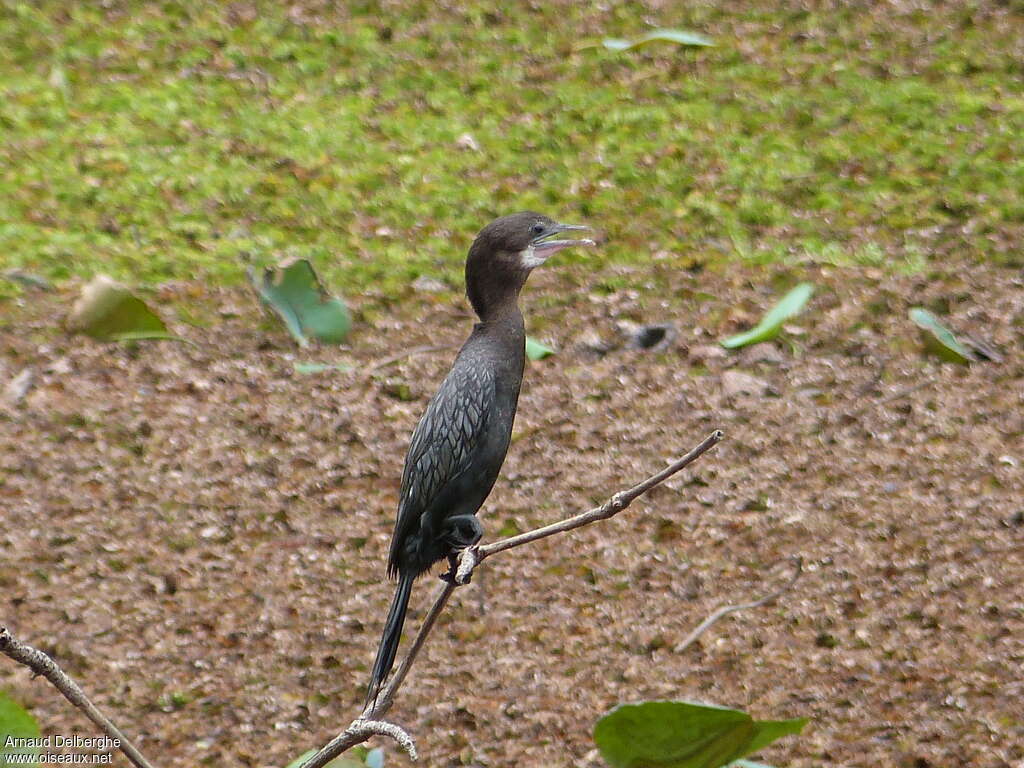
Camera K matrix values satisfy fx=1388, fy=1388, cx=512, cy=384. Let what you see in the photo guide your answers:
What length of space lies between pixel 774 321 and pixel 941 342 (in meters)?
0.52

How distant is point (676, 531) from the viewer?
3836 millimetres

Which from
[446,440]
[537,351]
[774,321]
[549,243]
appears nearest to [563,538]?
[537,351]

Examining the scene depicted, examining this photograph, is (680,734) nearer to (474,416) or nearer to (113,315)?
(474,416)

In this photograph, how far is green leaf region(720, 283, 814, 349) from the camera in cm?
446

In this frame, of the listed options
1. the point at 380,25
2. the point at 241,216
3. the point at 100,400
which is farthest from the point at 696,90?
the point at 100,400

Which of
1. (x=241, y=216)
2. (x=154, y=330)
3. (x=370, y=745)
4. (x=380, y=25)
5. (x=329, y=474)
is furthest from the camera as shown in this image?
(x=380, y=25)

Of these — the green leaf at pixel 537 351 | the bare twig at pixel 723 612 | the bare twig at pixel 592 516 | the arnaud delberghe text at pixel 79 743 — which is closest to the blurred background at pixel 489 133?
the green leaf at pixel 537 351

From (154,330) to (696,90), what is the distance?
9.08 ft

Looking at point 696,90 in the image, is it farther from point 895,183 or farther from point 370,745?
point 370,745

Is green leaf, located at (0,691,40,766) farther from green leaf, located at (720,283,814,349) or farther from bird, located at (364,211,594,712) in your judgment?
green leaf, located at (720,283,814,349)

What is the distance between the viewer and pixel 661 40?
21.2 feet

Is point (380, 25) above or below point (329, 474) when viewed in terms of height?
above

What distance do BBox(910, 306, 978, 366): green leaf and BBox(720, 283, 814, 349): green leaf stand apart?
366mm

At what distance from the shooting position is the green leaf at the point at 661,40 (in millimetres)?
6328
